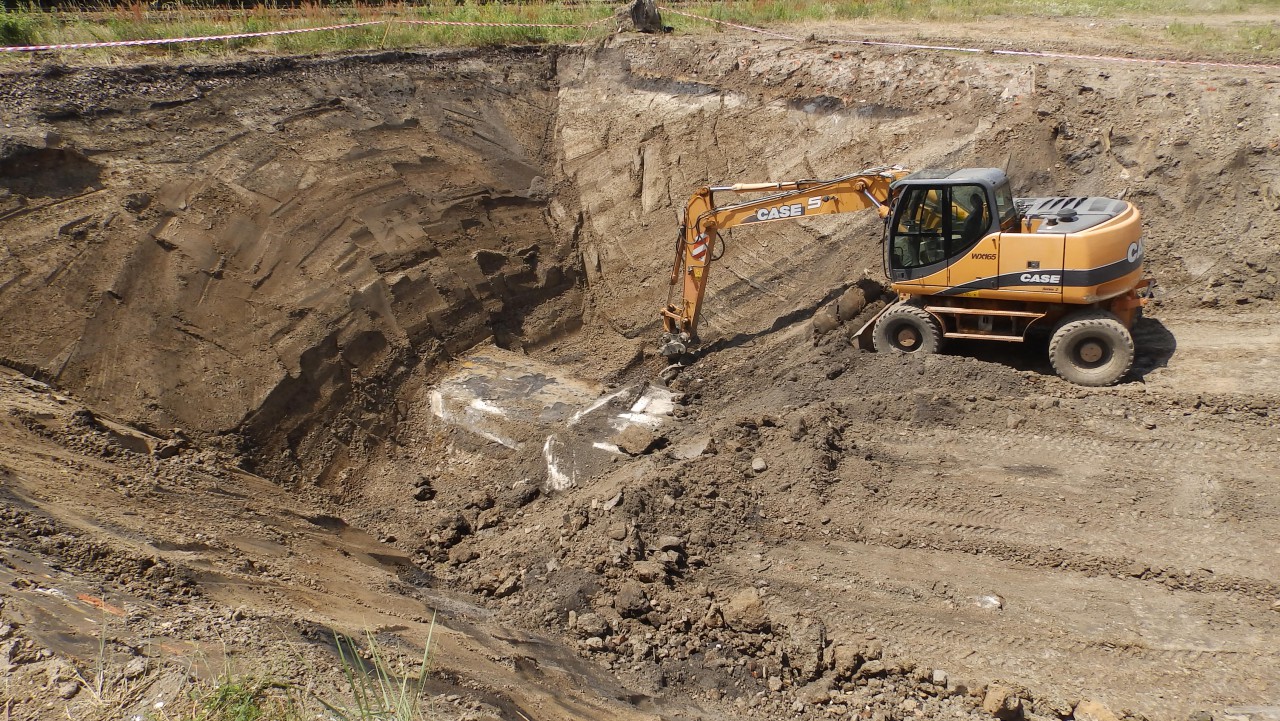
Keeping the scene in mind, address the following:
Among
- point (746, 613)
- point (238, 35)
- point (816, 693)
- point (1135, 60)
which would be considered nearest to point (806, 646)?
point (816, 693)

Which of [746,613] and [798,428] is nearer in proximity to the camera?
[746,613]

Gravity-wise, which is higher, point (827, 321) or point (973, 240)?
point (973, 240)

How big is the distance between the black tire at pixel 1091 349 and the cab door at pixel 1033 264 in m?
0.34

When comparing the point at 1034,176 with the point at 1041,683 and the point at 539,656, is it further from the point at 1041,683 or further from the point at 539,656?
the point at 539,656

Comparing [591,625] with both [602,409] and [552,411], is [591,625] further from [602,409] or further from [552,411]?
[552,411]

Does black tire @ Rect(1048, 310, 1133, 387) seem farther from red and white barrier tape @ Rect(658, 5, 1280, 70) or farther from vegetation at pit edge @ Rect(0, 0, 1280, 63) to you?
vegetation at pit edge @ Rect(0, 0, 1280, 63)

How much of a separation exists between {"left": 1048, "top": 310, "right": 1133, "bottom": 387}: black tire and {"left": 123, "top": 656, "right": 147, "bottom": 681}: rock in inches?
312

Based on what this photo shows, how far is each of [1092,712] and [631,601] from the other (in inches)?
123

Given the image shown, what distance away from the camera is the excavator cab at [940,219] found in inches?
337

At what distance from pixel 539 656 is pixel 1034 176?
28.7 feet

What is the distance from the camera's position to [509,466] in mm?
9336

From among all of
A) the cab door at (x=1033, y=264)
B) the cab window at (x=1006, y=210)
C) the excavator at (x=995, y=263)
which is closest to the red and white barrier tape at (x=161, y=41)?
the excavator at (x=995, y=263)

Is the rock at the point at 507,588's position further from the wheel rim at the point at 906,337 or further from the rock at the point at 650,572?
the wheel rim at the point at 906,337

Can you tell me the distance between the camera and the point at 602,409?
31.9ft
